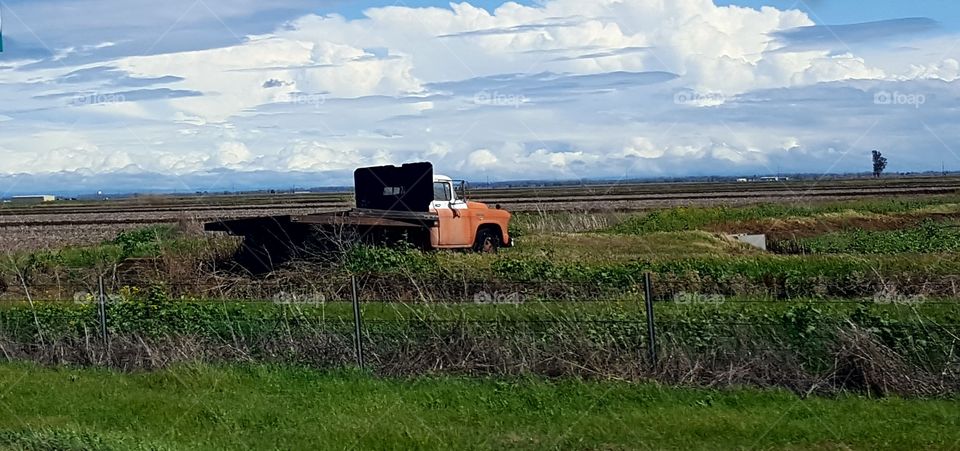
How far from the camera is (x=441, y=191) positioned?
1030 inches

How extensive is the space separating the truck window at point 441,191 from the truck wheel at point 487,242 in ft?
4.97

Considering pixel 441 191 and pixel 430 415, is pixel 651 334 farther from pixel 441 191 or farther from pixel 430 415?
pixel 441 191

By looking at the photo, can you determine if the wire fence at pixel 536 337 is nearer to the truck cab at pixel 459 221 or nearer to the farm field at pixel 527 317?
the farm field at pixel 527 317

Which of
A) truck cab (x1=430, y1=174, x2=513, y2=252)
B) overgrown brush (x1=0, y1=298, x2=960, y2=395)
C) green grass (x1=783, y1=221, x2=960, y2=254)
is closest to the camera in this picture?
overgrown brush (x1=0, y1=298, x2=960, y2=395)

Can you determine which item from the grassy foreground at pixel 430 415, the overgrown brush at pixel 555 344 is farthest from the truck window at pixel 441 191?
the grassy foreground at pixel 430 415

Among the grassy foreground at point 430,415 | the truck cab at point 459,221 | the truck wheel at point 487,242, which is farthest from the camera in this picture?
the truck wheel at point 487,242

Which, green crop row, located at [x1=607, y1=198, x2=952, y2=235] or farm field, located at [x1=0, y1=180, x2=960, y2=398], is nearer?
farm field, located at [x1=0, y1=180, x2=960, y2=398]

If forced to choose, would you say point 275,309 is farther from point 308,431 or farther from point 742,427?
point 742,427

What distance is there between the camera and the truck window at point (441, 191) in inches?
1021

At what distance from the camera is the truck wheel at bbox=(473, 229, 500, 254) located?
27203 millimetres

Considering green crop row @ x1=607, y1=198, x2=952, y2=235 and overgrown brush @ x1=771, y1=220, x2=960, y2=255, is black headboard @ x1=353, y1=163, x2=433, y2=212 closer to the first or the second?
overgrown brush @ x1=771, y1=220, x2=960, y2=255

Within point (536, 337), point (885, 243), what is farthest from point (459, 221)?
point (536, 337)

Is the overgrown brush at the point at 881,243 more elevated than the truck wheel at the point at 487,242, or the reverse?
the truck wheel at the point at 487,242

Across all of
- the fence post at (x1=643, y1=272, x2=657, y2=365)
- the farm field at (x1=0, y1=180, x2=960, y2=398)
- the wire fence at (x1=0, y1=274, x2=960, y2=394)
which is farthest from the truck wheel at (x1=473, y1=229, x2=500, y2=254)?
the fence post at (x1=643, y1=272, x2=657, y2=365)
